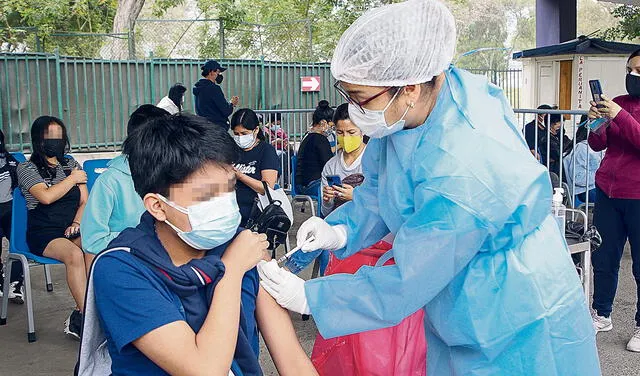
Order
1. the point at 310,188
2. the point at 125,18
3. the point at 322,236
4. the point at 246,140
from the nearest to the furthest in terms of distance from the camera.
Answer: the point at 322,236 < the point at 246,140 < the point at 310,188 < the point at 125,18

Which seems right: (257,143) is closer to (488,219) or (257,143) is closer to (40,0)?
(488,219)

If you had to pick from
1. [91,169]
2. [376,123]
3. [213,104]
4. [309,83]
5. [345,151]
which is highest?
[309,83]

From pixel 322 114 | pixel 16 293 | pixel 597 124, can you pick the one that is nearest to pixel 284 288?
pixel 597 124

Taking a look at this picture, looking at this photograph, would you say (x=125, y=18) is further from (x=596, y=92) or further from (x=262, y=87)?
(x=596, y=92)

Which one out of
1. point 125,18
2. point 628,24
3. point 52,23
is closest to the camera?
point 125,18

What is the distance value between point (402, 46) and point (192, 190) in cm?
58

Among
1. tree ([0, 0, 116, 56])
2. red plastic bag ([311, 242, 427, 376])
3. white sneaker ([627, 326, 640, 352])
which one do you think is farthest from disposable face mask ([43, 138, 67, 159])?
tree ([0, 0, 116, 56])

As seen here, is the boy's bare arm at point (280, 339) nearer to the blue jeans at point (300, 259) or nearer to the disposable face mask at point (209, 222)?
the disposable face mask at point (209, 222)

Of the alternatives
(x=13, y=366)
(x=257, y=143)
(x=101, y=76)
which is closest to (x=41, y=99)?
(x=101, y=76)

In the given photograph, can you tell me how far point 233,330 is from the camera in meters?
1.73

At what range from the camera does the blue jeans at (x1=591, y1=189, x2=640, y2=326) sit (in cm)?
412

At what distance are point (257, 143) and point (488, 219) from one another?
3913 mm

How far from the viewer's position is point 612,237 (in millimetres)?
4215

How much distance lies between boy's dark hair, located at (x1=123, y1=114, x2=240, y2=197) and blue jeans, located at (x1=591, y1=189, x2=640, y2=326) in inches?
114
